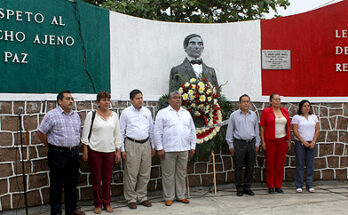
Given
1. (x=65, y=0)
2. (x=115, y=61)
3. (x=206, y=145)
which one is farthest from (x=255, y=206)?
(x=65, y=0)

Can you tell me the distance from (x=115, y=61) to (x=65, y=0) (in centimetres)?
117

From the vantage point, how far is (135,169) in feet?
16.0

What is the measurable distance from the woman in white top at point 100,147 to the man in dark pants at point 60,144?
7.6 inches

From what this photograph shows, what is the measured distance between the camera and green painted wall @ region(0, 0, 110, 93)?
4578 mm

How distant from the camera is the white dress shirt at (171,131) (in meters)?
4.94

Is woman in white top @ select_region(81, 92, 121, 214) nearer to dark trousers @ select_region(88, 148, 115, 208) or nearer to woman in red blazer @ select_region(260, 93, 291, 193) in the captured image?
dark trousers @ select_region(88, 148, 115, 208)

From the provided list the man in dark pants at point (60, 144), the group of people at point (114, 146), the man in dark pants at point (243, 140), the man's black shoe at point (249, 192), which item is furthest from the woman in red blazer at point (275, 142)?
the man in dark pants at point (60, 144)

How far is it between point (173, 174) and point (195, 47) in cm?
226

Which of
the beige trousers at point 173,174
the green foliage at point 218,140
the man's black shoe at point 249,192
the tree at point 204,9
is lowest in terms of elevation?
the man's black shoe at point 249,192

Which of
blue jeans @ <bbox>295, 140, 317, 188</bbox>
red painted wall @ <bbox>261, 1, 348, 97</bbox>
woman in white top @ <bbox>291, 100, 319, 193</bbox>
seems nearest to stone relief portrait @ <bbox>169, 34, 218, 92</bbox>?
red painted wall @ <bbox>261, 1, 348, 97</bbox>

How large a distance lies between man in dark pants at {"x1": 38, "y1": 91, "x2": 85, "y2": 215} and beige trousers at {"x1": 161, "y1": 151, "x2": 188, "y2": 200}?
1.26m

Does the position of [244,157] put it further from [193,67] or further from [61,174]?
[61,174]

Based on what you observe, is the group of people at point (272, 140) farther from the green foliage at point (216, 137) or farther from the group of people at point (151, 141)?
the green foliage at point (216, 137)

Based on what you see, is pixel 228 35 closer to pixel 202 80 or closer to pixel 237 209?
pixel 202 80
